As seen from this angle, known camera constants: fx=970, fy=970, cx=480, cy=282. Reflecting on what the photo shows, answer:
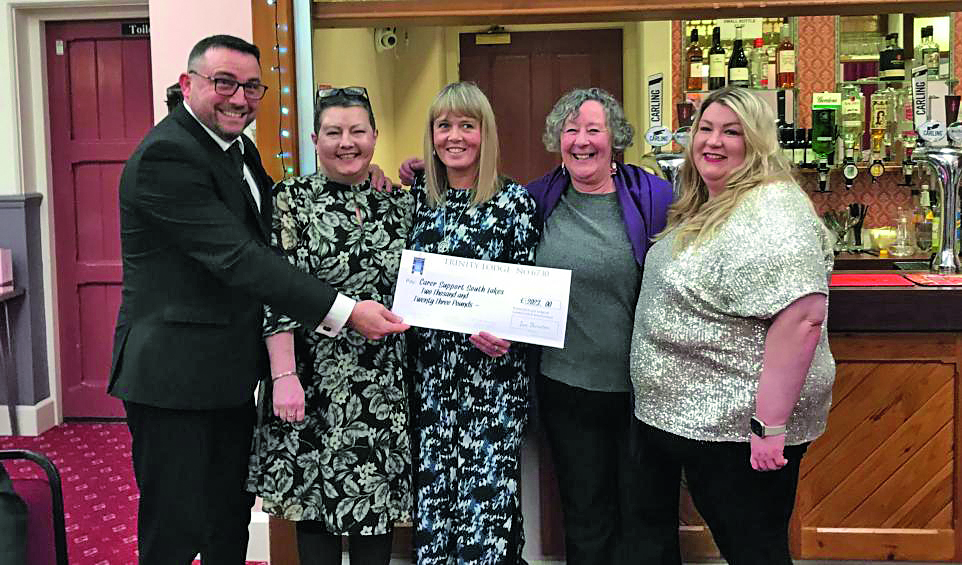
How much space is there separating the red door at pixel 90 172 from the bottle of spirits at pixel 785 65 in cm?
369

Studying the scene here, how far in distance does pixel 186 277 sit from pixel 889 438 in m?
2.08

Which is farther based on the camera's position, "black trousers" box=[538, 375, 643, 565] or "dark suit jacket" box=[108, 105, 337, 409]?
"black trousers" box=[538, 375, 643, 565]

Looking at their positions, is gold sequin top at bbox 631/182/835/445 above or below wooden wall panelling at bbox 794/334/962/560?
above

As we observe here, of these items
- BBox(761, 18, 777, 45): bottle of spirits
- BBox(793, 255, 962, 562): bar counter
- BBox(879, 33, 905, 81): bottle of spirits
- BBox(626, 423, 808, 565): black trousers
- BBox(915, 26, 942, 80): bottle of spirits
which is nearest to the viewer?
BBox(626, 423, 808, 565): black trousers

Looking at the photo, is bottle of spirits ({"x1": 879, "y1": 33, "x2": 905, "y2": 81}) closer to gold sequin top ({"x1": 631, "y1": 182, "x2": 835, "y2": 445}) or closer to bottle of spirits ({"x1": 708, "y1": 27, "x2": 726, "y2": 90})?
bottle of spirits ({"x1": 708, "y1": 27, "x2": 726, "y2": 90})

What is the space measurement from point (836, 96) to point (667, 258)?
386 cm

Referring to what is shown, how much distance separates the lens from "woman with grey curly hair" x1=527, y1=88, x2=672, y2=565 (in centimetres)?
236

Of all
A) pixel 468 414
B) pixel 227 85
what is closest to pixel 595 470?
pixel 468 414

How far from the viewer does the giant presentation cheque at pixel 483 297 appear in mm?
2326

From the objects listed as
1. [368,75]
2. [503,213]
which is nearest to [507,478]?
[503,213]

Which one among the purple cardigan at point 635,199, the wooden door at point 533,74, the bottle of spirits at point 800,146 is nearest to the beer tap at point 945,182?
the purple cardigan at point 635,199

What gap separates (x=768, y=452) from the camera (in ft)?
6.69

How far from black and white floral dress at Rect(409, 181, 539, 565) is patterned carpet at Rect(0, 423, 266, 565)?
5.04 feet

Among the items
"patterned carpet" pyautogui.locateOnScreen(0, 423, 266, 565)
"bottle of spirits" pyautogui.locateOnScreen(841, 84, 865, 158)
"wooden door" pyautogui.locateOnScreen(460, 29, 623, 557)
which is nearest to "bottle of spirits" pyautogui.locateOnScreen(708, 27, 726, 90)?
"bottle of spirits" pyautogui.locateOnScreen(841, 84, 865, 158)
